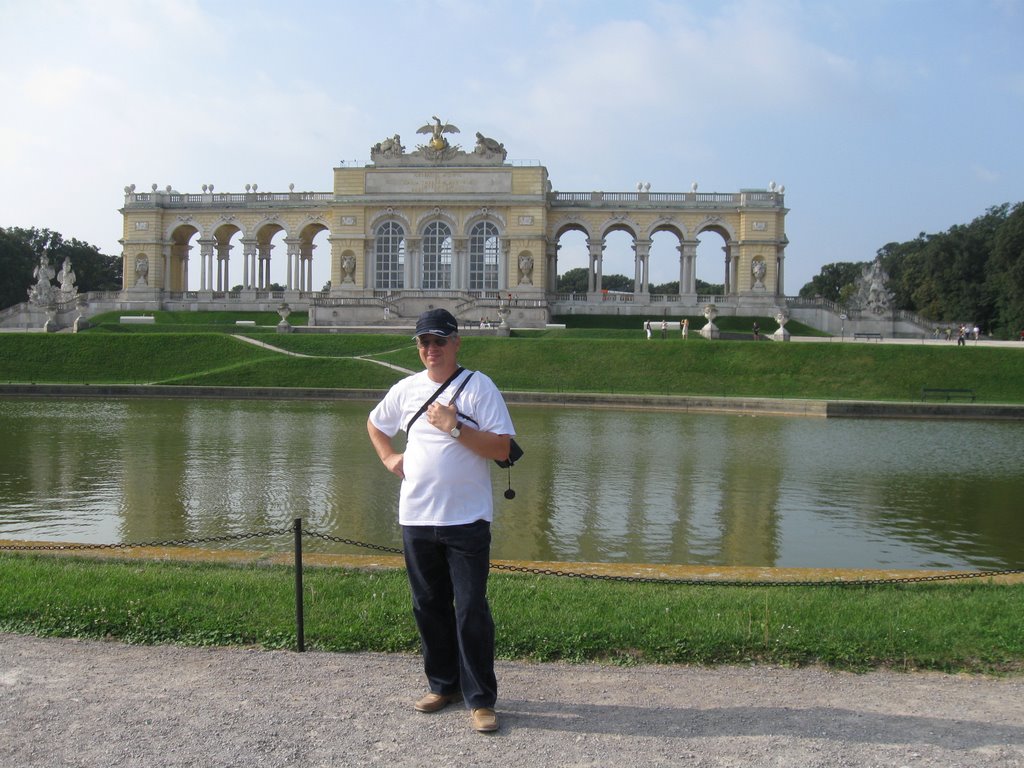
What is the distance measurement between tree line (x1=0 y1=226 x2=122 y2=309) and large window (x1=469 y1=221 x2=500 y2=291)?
32.2 metres

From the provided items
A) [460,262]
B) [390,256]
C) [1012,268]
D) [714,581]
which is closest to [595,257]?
[460,262]

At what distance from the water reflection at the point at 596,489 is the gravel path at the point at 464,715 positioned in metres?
4.55

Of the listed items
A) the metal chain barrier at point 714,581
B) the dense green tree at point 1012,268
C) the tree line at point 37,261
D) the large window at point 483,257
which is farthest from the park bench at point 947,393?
the tree line at point 37,261

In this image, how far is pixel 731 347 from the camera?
127 feet

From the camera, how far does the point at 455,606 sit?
5164 millimetres

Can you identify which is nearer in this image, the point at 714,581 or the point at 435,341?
the point at 435,341

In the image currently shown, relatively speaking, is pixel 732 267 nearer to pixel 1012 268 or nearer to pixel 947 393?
pixel 1012 268

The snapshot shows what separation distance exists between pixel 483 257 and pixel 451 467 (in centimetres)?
5996

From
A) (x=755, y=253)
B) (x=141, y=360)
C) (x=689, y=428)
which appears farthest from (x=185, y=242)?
(x=689, y=428)

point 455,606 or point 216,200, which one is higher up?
point 216,200

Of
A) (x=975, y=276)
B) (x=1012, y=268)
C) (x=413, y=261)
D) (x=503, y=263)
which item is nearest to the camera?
(x=1012, y=268)

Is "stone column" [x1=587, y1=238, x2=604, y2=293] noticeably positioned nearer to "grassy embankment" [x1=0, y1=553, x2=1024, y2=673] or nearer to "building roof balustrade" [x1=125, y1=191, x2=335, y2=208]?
"building roof balustrade" [x1=125, y1=191, x2=335, y2=208]

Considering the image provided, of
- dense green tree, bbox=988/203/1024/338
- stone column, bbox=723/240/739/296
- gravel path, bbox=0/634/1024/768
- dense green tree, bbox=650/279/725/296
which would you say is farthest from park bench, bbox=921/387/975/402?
dense green tree, bbox=650/279/725/296

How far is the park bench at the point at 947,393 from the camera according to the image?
3241cm
